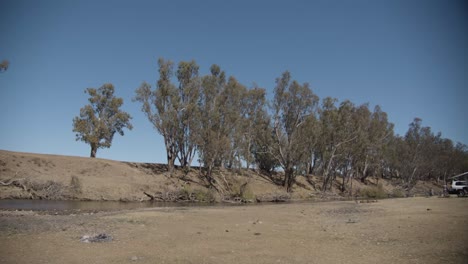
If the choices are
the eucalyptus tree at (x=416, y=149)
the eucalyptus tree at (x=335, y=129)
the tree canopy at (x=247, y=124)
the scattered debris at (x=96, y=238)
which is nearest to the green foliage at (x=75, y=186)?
the tree canopy at (x=247, y=124)

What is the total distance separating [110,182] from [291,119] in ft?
98.1

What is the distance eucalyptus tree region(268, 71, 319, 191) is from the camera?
176 feet

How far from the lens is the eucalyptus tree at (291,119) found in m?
53.6

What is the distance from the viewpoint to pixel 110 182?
135 feet

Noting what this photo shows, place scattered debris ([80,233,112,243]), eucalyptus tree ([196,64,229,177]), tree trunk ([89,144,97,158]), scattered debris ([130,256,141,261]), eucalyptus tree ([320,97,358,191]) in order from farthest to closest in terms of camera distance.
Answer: eucalyptus tree ([320,97,358,191]) → tree trunk ([89,144,97,158]) → eucalyptus tree ([196,64,229,177]) → scattered debris ([80,233,112,243]) → scattered debris ([130,256,141,261])

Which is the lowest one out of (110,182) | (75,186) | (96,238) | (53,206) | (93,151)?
(53,206)

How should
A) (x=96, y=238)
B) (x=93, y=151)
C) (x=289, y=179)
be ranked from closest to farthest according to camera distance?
(x=96, y=238) < (x=93, y=151) < (x=289, y=179)

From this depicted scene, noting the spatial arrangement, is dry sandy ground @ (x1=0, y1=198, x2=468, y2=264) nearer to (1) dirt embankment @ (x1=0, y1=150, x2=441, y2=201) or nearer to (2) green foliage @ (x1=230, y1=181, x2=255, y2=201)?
(1) dirt embankment @ (x1=0, y1=150, x2=441, y2=201)

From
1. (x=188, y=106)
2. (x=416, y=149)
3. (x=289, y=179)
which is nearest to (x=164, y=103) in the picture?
(x=188, y=106)

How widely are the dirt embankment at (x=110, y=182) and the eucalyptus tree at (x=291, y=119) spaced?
607cm

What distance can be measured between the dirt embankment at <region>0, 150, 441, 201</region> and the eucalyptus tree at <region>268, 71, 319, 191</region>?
6.07 meters

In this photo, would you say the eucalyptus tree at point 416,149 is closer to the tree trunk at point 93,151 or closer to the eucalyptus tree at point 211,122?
the eucalyptus tree at point 211,122

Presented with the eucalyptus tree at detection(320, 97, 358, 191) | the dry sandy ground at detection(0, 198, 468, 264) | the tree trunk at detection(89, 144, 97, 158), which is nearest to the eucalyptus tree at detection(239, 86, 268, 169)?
the eucalyptus tree at detection(320, 97, 358, 191)

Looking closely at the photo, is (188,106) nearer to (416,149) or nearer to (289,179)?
(289,179)
